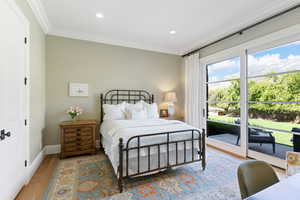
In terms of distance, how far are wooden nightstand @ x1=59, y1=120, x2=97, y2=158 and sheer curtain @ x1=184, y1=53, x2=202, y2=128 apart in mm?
2843

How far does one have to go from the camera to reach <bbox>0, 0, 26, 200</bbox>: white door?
151 cm

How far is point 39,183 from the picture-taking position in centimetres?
212

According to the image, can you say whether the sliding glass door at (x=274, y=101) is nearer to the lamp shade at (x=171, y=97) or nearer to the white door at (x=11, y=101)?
the lamp shade at (x=171, y=97)

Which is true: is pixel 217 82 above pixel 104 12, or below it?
below

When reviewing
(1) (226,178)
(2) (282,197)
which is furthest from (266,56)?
(2) (282,197)

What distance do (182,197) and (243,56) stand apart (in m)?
3.09

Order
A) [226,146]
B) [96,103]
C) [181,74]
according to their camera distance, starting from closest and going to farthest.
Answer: [226,146] < [96,103] < [181,74]

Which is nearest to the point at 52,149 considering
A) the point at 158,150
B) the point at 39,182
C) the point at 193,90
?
the point at 39,182

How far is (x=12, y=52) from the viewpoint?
1.72 metres

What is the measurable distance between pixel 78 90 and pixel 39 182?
207 centimetres

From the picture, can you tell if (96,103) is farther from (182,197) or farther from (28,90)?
(182,197)

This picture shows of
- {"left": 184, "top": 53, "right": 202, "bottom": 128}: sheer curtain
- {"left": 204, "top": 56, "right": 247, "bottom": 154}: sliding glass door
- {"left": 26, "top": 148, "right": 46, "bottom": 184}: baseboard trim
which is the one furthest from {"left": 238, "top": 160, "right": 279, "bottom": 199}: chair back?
{"left": 184, "top": 53, "right": 202, "bottom": 128}: sheer curtain

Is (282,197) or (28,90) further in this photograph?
(28,90)

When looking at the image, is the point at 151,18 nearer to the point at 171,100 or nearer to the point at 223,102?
the point at 171,100
